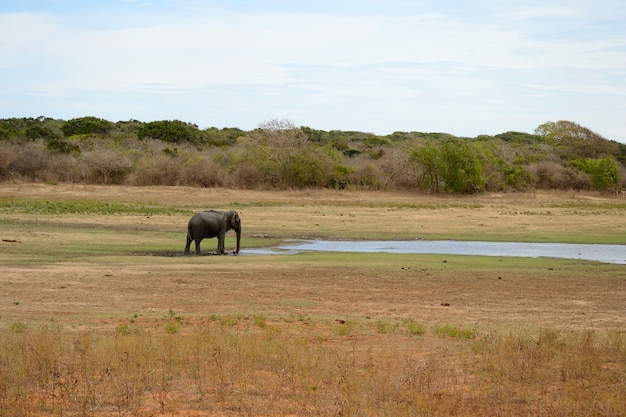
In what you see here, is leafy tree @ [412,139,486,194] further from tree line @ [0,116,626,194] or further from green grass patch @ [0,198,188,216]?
green grass patch @ [0,198,188,216]

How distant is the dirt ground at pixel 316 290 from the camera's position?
663 inches

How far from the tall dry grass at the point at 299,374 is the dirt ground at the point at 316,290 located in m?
2.82

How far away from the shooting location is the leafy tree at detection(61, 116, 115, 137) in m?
104

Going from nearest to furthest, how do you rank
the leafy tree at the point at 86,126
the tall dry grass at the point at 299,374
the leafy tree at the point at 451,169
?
the tall dry grass at the point at 299,374, the leafy tree at the point at 451,169, the leafy tree at the point at 86,126

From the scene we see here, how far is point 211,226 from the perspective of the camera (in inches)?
1183

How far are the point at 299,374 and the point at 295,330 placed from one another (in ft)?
11.5

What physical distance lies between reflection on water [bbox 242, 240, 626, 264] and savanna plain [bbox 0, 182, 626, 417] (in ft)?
4.52

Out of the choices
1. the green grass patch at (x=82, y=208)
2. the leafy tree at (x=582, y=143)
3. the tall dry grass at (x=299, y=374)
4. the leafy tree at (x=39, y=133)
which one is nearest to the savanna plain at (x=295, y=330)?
the tall dry grass at (x=299, y=374)

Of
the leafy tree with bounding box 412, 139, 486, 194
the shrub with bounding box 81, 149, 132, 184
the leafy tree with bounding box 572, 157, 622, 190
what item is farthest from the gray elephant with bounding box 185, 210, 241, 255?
the leafy tree with bounding box 572, 157, 622, 190

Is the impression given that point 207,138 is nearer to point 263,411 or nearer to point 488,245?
point 488,245

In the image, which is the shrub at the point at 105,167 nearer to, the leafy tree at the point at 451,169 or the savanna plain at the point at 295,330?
the leafy tree at the point at 451,169

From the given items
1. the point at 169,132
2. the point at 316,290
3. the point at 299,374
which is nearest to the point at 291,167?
the point at 169,132

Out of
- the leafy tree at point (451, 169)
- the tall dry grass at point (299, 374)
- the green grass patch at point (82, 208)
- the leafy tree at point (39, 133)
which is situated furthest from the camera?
the leafy tree at point (39, 133)

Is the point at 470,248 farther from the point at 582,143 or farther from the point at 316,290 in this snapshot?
the point at 582,143
